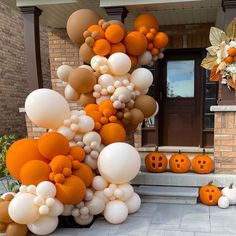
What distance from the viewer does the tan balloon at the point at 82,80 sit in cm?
344

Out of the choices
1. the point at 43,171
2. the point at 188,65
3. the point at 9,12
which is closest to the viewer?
the point at 43,171

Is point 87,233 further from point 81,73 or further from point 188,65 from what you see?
point 188,65

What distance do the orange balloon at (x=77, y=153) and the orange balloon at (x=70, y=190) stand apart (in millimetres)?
238

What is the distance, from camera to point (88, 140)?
329cm

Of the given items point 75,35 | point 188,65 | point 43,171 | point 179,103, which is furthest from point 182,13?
point 43,171

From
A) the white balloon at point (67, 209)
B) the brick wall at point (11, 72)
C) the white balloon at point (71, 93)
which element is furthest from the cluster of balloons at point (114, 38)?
Answer: the brick wall at point (11, 72)

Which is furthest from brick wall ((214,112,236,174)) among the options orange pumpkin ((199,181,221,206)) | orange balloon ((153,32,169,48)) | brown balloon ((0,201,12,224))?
brown balloon ((0,201,12,224))

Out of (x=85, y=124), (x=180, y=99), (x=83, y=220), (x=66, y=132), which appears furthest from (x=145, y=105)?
(x=180, y=99)

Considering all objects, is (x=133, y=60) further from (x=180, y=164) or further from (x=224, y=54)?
(x=180, y=164)

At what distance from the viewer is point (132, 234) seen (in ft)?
9.87

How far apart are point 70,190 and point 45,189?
0.76 feet

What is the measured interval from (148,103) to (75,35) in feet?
3.90

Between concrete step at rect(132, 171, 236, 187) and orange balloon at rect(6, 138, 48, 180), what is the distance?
153 cm

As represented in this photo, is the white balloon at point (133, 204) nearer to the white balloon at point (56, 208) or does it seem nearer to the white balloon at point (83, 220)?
the white balloon at point (83, 220)
